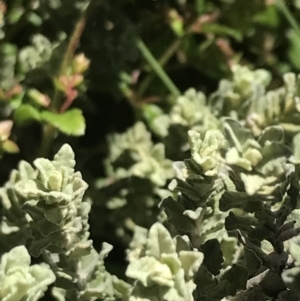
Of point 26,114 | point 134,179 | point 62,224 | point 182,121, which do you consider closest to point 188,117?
point 182,121

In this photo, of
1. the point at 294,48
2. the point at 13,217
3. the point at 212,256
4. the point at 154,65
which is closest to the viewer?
the point at 212,256

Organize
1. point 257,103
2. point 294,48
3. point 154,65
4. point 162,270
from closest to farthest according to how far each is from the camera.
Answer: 1. point 162,270
2. point 257,103
3. point 154,65
4. point 294,48

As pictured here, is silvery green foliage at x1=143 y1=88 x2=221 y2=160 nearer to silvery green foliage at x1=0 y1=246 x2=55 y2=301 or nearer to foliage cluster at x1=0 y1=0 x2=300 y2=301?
foliage cluster at x1=0 y1=0 x2=300 y2=301

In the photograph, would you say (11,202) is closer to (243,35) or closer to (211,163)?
(211,163)

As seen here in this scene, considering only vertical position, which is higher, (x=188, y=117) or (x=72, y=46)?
(x=72, y=46)

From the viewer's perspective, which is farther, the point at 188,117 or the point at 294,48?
the point at 294,48

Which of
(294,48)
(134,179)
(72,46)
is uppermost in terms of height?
(72,46)

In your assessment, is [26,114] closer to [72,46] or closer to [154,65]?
[72,46]

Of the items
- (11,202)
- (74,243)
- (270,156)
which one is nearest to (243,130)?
(270,156)
